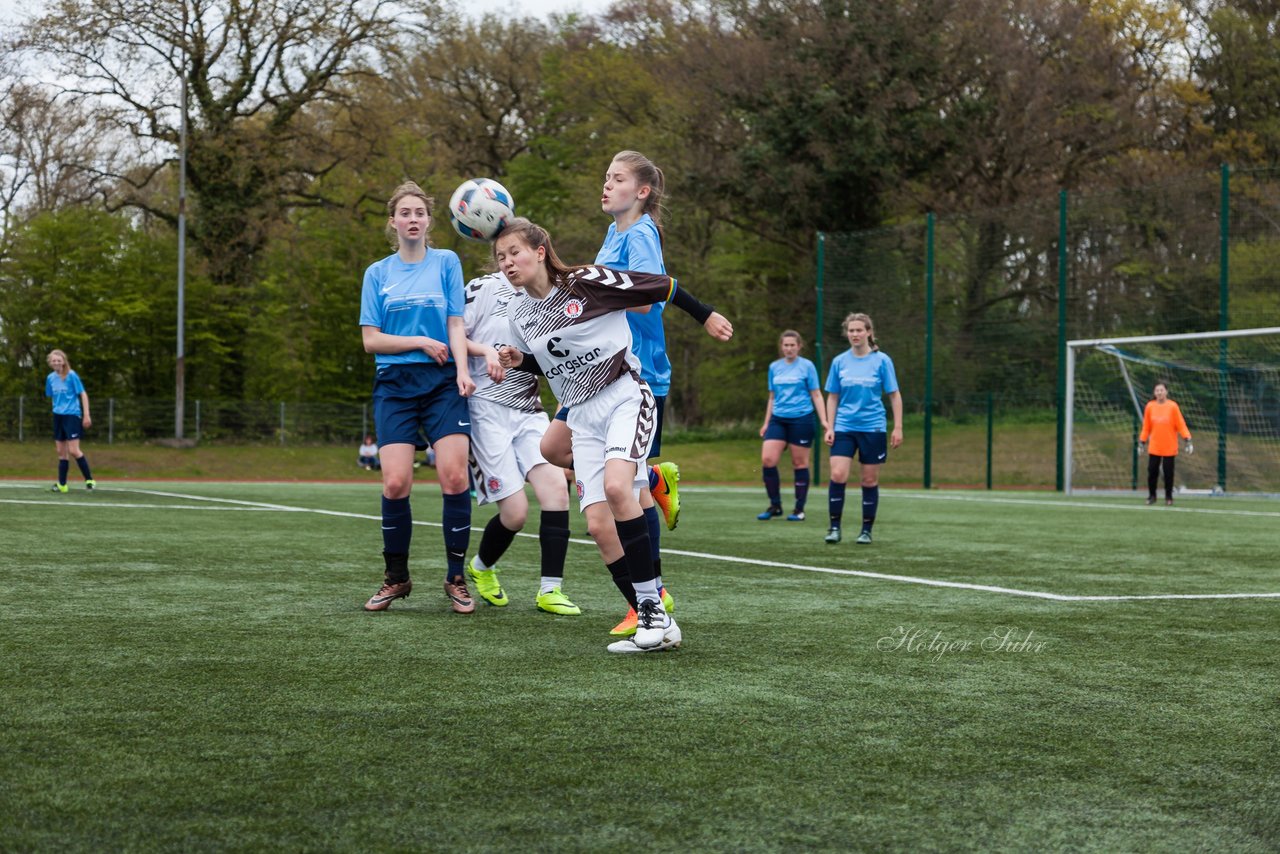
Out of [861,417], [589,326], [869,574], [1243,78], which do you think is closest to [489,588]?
[589,326]

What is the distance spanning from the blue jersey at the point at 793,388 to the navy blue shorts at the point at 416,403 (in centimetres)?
810

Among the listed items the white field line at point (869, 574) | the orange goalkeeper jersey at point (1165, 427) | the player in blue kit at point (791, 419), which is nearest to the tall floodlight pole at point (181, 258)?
the white field line at point (869, 574)

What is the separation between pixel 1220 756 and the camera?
3299mm

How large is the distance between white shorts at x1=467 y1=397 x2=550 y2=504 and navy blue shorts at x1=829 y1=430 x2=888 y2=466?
4.63 meters

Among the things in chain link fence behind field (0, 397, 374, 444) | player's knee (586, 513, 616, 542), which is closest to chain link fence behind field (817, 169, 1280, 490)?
chain link fence behind field (0, 397, 374, 444)

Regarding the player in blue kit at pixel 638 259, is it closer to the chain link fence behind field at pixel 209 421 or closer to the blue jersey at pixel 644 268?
the blue jersey at pixel 644 268

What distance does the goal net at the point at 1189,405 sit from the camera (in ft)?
66.3

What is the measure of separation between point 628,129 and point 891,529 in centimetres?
2935

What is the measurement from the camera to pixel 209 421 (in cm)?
3534

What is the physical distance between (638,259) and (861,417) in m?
5.62

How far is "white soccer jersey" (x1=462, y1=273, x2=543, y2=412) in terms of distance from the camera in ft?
21.4

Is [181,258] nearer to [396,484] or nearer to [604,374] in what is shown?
[396,484]

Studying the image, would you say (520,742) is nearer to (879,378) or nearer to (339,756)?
(339,756)

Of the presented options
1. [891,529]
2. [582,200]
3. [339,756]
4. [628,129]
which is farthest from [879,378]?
[628,129]
